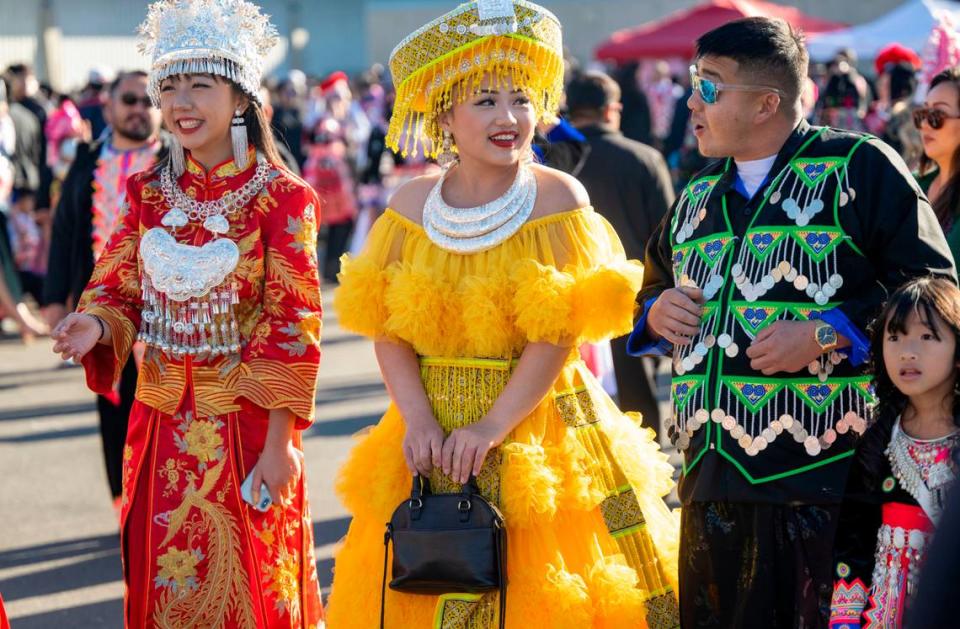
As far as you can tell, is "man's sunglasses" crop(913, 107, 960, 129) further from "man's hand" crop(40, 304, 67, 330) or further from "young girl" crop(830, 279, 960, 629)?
"man's hand" crop(40, 304, 67, 330)

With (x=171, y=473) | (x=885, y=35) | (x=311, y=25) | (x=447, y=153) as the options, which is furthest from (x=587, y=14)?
(x=171, y=473)

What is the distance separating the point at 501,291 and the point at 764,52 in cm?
94

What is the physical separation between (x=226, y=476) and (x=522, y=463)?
0.94 metres

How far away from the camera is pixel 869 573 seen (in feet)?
10.4

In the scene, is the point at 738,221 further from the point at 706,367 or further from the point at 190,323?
the point at 190,323

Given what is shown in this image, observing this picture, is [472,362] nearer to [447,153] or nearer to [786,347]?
[447,153]

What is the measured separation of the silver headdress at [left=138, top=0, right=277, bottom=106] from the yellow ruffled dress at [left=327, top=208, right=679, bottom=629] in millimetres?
688

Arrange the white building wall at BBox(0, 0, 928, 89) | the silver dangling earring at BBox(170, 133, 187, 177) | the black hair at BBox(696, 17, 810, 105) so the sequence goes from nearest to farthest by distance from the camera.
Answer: the black hair at BBox(696, 17, 810, 105) < the silver dangling earring at BBox(170, 133, 187, 177) < the white building wall at BBox(0, 0, 928, 89)

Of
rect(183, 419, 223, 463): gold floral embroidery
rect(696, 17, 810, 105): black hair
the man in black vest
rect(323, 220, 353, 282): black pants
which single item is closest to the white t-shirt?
rect(696, 17, 810, 105): black hair

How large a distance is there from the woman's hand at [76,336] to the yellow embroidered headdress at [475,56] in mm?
1036

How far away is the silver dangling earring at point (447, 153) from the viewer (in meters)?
4.05

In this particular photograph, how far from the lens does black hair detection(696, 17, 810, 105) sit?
3486 millimetres

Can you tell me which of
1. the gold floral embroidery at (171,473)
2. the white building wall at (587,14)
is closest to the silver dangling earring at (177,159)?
the gold floral embroidery at (171,473)

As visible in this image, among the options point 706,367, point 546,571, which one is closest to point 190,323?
point 546,571
